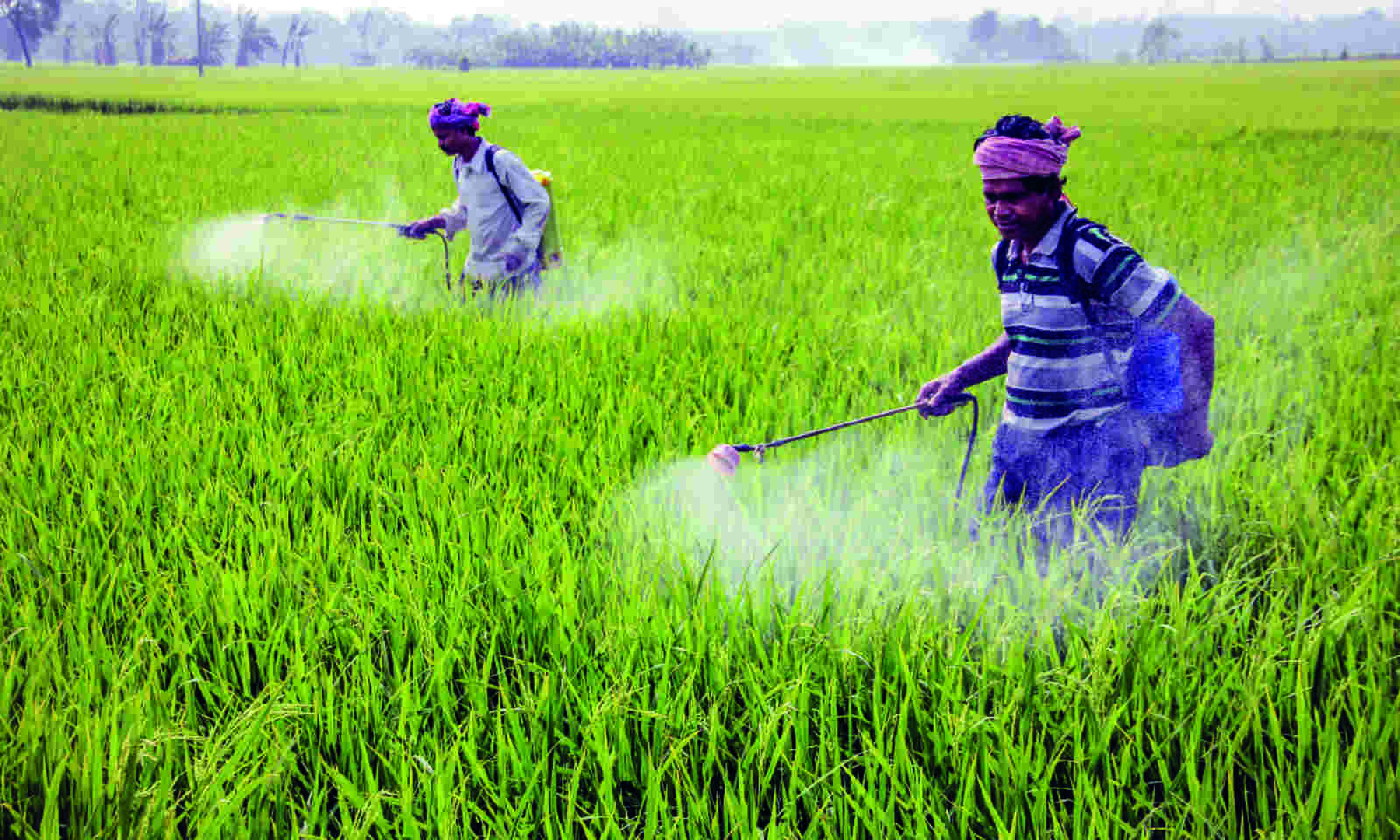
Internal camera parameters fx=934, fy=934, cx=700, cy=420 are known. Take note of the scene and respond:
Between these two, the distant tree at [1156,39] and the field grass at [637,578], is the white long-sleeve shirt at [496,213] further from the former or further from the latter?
the distant tree at [1156,39]

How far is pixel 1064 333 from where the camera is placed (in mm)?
1914

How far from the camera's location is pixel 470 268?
467cm

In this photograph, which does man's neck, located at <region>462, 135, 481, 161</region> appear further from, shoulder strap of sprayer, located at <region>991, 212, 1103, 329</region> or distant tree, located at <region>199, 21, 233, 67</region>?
distant tree, located at <region>199, 21, 233, 67</region>

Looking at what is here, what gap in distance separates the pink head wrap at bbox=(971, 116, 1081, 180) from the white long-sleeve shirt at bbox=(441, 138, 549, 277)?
2784 millimetres

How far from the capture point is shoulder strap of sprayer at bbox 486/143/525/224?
14.1ft

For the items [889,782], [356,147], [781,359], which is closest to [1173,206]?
[781,359]

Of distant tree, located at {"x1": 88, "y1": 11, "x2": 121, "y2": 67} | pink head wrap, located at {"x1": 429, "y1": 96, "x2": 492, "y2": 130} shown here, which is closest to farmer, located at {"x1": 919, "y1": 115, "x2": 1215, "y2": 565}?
pink head wrap, located at {"x1": 429, "y1": 96, "x2": 492, "y2": 130}

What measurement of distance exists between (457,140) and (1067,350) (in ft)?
10.4

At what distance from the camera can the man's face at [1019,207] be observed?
6.08 feet

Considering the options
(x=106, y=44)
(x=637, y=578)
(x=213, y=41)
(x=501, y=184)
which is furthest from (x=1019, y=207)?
(x=213, y=41)

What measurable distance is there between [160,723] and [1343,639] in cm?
215

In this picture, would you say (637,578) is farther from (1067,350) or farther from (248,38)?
(248,38)

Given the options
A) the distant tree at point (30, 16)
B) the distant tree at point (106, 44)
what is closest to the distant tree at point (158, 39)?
the distant tree at point (106, 44)

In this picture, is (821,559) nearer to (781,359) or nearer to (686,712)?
(686,712)
